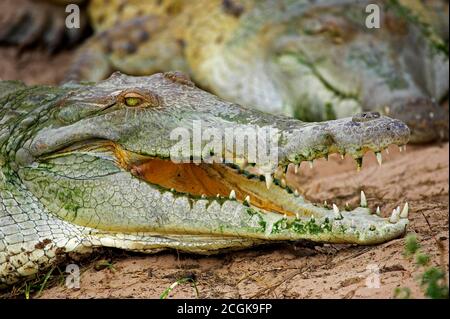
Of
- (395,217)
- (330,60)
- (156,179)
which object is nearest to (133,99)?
(156,179)

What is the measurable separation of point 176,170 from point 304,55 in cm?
341

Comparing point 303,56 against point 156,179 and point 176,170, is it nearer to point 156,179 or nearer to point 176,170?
point 176,170

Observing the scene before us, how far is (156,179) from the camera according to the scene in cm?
453

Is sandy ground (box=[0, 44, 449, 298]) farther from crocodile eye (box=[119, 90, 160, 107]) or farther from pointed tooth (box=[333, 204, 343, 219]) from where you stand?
crocodile eye (box=[119, 90, 160, 107])

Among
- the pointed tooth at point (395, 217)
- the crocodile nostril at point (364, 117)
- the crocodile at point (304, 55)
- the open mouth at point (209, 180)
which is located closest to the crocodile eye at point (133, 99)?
the open mouth at point (209, 180)

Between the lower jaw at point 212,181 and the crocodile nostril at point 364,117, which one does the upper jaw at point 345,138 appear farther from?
the lower jaw at point 212,181

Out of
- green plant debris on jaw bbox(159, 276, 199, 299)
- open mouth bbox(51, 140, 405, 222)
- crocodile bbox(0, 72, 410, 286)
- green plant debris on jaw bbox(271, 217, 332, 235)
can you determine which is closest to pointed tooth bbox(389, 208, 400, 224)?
crocodile bbox(0, 72, 410, 286)

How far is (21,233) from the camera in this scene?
4355 mm

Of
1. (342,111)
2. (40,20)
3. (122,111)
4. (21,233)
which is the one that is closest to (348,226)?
(122,111)

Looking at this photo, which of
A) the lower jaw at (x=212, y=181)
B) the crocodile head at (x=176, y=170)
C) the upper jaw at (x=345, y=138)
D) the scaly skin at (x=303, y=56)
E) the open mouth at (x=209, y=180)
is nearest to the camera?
the upper jaw at (x=345, y=138)

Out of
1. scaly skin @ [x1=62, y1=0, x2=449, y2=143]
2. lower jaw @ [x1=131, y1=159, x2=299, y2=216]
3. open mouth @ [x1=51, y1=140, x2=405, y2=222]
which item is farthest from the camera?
scaly skin @ [x1=62, y1=0, x2=449, y2=143]

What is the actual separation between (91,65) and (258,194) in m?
4.47

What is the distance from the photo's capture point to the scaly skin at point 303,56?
730 cm

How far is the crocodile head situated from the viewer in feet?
13.2
